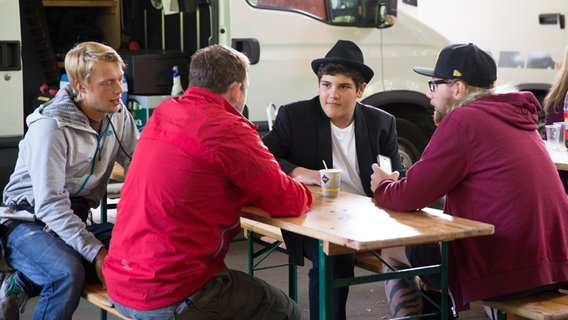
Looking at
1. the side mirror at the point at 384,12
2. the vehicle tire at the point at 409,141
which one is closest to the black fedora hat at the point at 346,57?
the side mirror at the point at 384,12

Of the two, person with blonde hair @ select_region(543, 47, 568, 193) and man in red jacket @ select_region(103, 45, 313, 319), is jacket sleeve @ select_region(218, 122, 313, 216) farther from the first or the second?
person with blonde hair @ select_region(543, 47, 568, 193)

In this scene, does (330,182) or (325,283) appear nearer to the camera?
(325,283)

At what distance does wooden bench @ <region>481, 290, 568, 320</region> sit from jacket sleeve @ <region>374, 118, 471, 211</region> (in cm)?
46

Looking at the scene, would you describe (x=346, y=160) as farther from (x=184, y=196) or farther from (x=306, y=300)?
(x=184, y=196)

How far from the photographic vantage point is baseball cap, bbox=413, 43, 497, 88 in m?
3.67

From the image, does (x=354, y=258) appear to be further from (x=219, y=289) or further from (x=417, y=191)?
(x=219, y=289)

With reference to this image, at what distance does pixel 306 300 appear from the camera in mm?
5469

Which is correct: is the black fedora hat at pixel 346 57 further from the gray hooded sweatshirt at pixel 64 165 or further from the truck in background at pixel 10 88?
the truck in background at pixel 10 88

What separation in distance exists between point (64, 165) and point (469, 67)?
168 cm

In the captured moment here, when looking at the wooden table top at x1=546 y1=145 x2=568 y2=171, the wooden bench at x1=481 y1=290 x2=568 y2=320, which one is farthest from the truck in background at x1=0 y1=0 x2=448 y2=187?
the wooden bench at x1=481 y1=290 x2=568 y2=320

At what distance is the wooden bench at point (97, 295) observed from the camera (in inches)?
141

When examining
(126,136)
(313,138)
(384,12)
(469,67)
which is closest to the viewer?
(469,67)

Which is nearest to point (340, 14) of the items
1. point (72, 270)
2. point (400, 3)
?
point (400, 3)

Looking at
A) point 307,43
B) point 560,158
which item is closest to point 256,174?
point 560,158
